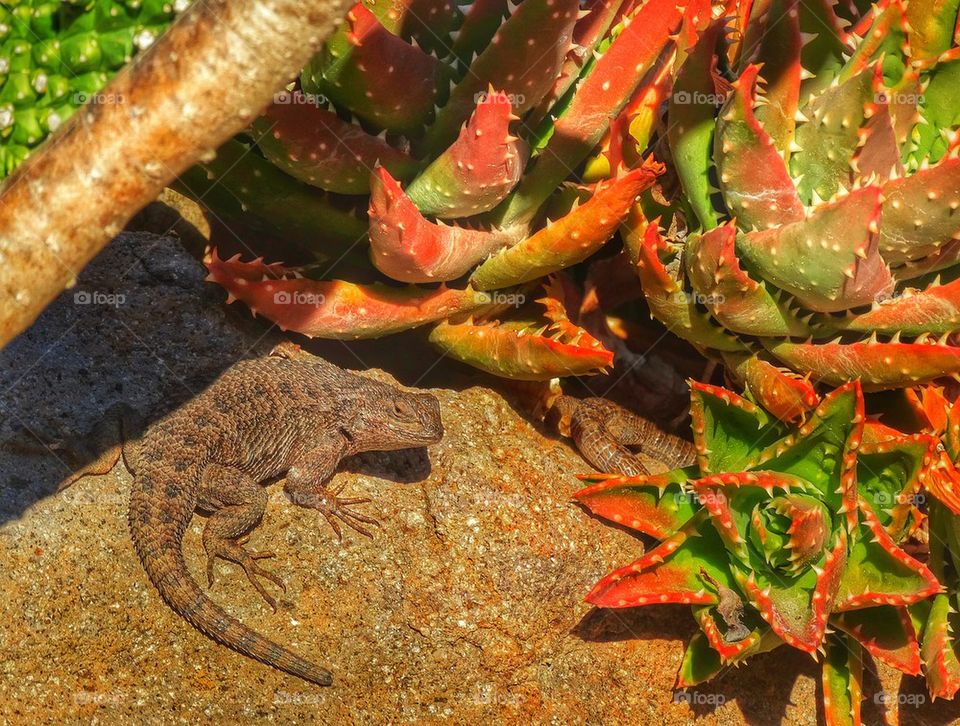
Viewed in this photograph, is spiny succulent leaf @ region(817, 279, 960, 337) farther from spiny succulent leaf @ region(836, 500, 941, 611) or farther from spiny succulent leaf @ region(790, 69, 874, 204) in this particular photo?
spiny succulent leaf @ region(836, 500, 941, 611)

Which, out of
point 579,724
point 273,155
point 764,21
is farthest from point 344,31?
point 579,724

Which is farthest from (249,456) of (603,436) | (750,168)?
(750,168)

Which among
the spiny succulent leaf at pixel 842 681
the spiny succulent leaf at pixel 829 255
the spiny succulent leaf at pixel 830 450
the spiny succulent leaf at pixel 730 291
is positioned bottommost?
the spiny succulent leaf at pixel 842 681

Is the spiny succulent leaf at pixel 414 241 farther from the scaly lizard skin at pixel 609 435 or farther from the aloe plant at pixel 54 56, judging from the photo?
the aloe plant at pixel 54 56

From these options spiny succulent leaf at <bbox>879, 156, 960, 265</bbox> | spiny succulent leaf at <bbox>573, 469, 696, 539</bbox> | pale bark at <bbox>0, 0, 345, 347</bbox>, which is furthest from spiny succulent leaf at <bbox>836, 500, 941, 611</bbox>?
pale bark at <bbox>0, 0, 345, 347</bbox>

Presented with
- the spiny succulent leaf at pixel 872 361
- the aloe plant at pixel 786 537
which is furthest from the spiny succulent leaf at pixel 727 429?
the spiny succulent leaf at pixel 872 361
